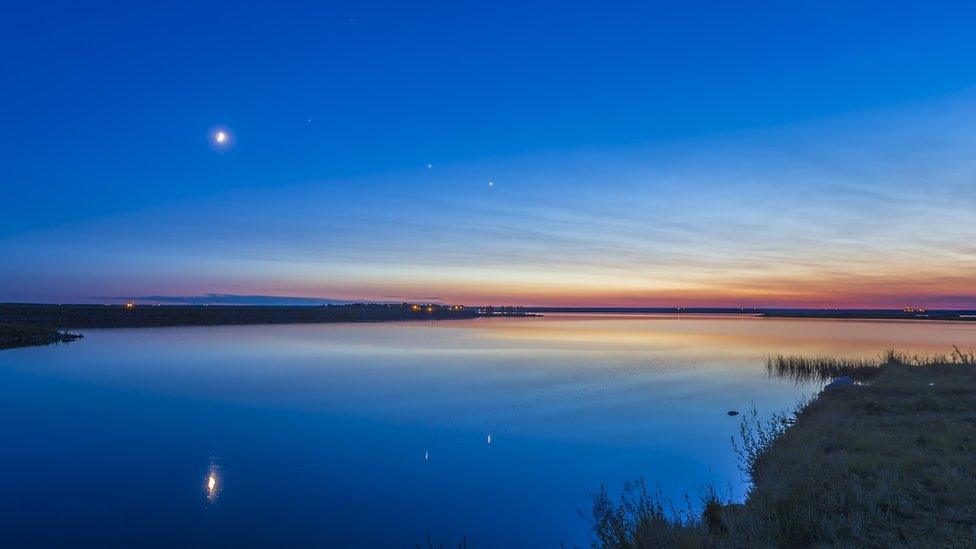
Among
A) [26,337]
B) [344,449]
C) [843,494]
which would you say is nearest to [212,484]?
[344,449]

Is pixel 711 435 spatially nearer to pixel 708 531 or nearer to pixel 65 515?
pixel 708 531

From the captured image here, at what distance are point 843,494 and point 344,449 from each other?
43.9ft

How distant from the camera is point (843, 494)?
8.78 metres

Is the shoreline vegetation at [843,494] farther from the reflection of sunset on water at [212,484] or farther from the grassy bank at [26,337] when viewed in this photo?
the grassy bank at [26,337]

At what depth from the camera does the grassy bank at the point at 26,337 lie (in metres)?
49.5

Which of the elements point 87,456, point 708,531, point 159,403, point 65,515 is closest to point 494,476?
point 708,531

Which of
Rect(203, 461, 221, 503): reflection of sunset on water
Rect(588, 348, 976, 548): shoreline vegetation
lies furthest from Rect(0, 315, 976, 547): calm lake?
Rect(588, 348, 976, 548): shoreline vegetation

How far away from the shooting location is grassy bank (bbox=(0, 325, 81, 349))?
49.5 meters

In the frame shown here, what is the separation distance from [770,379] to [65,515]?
33887 mm

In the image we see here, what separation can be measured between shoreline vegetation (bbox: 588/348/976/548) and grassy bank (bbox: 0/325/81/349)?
56.6 meters

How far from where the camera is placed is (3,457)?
52.6 feet

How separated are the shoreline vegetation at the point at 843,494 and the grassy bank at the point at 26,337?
186ft

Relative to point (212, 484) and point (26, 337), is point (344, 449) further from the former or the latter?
point (26, 337)

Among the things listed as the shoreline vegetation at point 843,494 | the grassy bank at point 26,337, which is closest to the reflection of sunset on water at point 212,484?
the shoreline vegetation at point 843,494
